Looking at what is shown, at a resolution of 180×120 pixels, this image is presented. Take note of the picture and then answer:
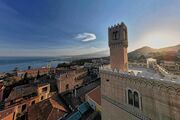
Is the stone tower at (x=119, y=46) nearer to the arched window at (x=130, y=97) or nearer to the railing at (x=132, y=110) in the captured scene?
the arched window at (x=130, y=97)

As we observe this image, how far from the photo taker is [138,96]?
766 cm

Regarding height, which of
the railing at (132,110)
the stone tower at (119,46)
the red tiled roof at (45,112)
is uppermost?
the stone tower at (119,46)

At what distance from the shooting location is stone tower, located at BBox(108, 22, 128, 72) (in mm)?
11164

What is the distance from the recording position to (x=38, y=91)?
22.5 meters

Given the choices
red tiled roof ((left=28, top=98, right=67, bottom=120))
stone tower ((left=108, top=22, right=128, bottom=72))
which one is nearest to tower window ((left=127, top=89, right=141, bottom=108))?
stone tower ((left=108, top=22, right=128, bottom=72))

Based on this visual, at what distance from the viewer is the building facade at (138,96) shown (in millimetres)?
5910

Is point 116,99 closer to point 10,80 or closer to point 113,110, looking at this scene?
point 113,110

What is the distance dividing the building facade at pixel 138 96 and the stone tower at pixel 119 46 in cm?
13

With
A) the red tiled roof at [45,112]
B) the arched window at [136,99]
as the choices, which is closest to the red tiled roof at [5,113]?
the red tiled roof at [45,112]

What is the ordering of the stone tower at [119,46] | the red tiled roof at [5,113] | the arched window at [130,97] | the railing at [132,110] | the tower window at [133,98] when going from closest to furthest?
the railing at [132,110], the tower window at [133,98], the arched window at [130,97], the stone tower at [119,46], the red tiled roof at [5,113]

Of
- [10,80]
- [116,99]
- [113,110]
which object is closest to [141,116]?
[116,99]

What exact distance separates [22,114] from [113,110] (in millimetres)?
18332

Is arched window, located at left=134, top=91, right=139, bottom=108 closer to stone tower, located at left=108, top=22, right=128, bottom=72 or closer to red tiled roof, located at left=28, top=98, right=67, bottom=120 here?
stone tower, located at left=108, top=22, right=128, bottom=72

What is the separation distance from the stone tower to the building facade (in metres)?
0.13
